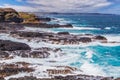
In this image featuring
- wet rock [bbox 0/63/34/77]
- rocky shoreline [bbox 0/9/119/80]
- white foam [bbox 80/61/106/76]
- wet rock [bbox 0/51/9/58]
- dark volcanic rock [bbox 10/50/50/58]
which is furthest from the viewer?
dark volcanic rock [bbox 10/50/50/58]

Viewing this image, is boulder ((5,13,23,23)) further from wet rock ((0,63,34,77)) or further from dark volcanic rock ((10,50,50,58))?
wet rock ((0,63,34,77))

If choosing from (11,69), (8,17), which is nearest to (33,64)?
(11,69)

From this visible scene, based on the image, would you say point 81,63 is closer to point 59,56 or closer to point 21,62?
point 59,56

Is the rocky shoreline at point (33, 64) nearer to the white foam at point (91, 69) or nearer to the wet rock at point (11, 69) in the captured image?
the wet rock at point (11, 69)

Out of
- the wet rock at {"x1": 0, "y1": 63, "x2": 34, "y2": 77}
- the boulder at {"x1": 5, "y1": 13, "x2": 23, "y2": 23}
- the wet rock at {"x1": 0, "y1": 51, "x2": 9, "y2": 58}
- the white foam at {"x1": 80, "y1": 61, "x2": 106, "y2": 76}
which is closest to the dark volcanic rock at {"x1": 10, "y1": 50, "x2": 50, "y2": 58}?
the wet rock at {"x1": 0, "y1": 51, "x2": 9, "y2": 58}

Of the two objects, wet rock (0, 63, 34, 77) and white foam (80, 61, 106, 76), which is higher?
wet rock (0, 63, 34, 77)

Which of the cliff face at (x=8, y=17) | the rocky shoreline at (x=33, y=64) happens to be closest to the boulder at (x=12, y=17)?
the cliff face at (x=8, y=17)

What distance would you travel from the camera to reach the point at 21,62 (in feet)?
98.2

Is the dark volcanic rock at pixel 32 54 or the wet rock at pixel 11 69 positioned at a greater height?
the wet rock at pixel 11 69

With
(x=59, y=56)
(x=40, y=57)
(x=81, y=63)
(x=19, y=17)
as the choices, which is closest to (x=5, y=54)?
(x=40, y=57)

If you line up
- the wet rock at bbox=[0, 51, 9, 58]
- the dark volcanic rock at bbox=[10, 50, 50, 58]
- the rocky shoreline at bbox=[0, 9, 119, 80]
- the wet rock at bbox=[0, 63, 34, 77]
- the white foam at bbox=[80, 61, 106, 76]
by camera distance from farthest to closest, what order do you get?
the dark volcanic rock at bbox=[10, 50, 50, 58]
the wet rock at bbox=[0, 51, 9, 58]
the white foam at bbox=[80, 61, 106, 76]
the wet rock at bbox=[0, 63, 34, 77]
the rocky shoreline at bbox=[0, 9, 119, 80]

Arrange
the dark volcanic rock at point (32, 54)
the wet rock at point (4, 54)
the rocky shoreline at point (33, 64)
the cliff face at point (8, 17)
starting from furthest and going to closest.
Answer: the cliff face at point (8, 17), the dark volcanic rock at point (32, 54), the wet rock at point (4, 54), the rocky shoreline at point (33, 64)

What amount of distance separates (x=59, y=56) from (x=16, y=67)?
24.8ft

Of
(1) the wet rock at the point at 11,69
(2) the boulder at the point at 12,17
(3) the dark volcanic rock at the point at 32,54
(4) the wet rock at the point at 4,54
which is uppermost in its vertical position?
(1) the wet rock at the point at 11,69
